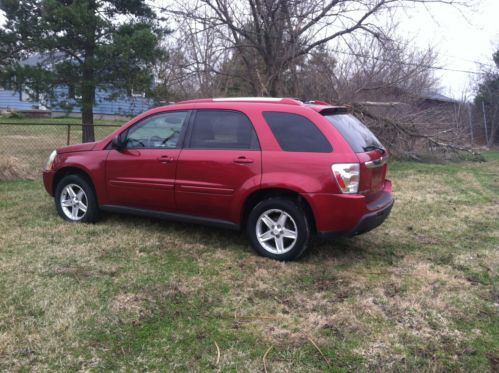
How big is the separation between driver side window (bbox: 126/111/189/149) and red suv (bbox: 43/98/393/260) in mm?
13

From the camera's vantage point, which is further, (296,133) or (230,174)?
(230,174)

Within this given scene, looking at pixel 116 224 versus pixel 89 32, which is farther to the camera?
pixel 89 32

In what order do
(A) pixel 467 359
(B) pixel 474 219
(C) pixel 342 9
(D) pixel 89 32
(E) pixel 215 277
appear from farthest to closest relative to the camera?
(C) pixel 342 9 < (D) pixel 89 32 < (B) pixel 474 219 < (E) pixel 215 277 < (A) pixel 467 359

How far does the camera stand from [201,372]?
111 inches

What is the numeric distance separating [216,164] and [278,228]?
0.95m

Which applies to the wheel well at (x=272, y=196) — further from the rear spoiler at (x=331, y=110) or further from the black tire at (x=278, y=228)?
the rear spoiler at (x=331, y=110)

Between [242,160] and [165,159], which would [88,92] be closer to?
[165,159]

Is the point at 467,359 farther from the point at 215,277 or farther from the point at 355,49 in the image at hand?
the point at 355,49

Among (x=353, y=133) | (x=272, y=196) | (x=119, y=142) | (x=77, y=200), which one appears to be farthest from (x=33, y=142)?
(x=353, y=133)

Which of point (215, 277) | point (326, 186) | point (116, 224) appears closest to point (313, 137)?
point (326, 186)

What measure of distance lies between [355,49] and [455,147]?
14.9ft

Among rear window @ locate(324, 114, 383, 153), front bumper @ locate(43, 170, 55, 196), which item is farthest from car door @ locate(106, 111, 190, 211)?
rear window @ locate(324, 114, 383, 153)

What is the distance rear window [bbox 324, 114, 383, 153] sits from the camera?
15.1 ft

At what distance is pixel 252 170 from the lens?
474 cm
